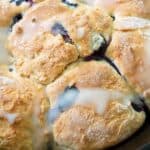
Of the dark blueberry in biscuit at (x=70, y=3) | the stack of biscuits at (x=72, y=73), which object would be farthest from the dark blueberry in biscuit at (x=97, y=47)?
the dark blueberry in biscuit at (x=70, y=3)

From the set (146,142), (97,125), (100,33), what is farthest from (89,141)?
(100,33)

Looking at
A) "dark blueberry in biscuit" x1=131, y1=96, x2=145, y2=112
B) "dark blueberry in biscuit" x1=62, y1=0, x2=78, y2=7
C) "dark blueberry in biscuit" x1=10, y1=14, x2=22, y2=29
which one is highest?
"dark blueberry in biscuit" x1=62, y1=0, x2=78, y2=7

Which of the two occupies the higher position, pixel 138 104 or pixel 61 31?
pixel 61 31

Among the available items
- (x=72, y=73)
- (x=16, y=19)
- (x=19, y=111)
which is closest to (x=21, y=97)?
(x=19, y=111)

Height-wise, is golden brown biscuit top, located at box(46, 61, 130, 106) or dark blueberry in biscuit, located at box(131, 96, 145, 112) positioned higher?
golden brown biscuit top, located at box(46, 61, 130, 106)

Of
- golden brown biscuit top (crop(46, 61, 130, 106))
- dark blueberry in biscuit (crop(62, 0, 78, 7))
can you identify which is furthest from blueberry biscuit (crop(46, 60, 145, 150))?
dark blueberry in biscuit (crop(62, 0, 78, 7))

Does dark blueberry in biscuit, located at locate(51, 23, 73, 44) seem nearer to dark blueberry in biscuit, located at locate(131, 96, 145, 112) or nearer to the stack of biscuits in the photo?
the stack of biscuits

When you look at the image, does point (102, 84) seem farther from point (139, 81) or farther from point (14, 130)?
point (14, 130)

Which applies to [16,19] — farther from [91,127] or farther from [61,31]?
[91,127]
